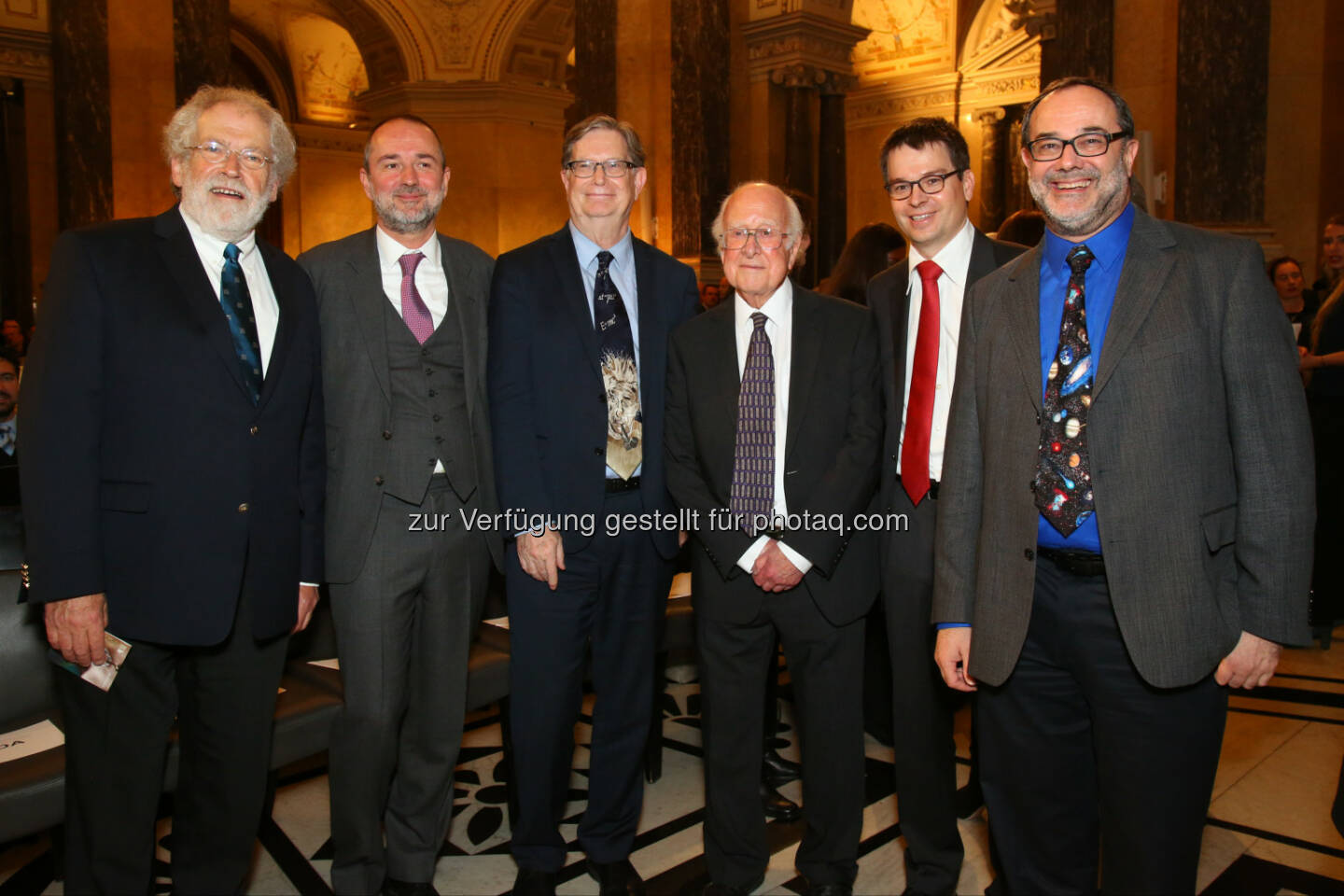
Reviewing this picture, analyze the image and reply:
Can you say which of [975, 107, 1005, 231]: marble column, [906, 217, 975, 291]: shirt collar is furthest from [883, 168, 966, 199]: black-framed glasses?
[975, 107, 1005, 231]: marble column

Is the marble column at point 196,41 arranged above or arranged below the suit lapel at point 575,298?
above

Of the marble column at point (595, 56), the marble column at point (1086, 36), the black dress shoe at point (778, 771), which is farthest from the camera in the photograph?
the marble column at point (595, 56)

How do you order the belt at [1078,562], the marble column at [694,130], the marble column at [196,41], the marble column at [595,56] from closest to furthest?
the belt at [1078,562]
the marble column at [196,41]
the marble column at [694,130]
the marble column at [595,56]

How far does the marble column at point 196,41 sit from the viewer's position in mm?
7914

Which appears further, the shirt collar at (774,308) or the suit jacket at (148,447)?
the shirt collar at (774,308)

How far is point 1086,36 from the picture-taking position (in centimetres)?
689

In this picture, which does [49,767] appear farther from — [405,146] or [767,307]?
[767,307]

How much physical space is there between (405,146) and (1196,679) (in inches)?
92.9

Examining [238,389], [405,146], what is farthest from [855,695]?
[405,146]

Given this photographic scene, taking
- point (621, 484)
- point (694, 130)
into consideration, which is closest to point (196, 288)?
point (621, 484)

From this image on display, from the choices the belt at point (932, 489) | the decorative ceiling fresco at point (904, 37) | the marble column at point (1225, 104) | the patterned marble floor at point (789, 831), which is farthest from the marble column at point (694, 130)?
the belt at point (932, 489)

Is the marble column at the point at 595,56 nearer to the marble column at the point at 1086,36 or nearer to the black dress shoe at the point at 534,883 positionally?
the marble column at the point at 1086,36

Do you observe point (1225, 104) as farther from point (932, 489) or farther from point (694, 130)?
point (932, 489)

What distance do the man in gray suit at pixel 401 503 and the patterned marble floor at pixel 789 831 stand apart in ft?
1.35
